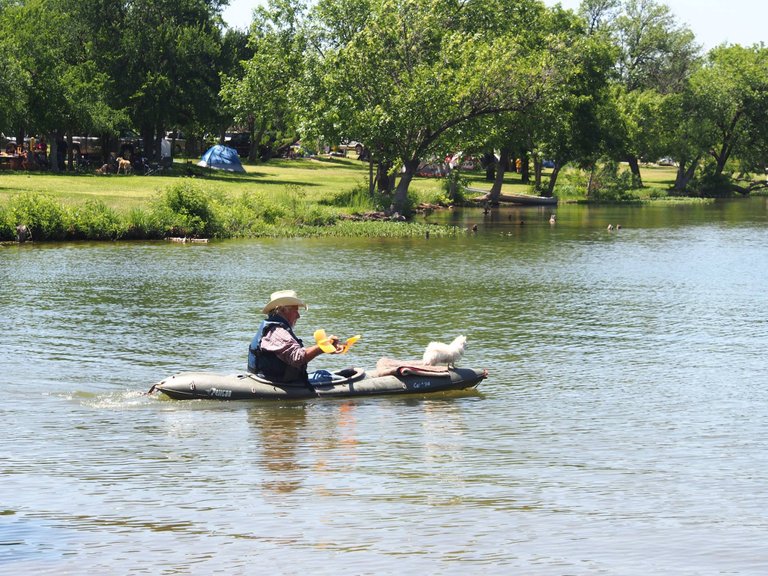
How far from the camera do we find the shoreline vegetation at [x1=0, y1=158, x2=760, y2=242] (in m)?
37.9

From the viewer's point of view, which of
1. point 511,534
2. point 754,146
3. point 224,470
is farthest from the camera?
point 754,146

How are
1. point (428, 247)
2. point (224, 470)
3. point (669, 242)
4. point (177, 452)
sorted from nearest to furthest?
point (224, 470)
point (177, 452)
point (428, 247)
point (669, 242)

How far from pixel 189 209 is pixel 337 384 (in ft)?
84.2

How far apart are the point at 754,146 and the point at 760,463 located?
266 ft

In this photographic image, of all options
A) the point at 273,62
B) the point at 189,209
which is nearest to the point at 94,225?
the point at 189,209

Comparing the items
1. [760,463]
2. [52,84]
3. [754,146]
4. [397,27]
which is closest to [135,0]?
[52,84]

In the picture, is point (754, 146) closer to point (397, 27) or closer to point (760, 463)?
point (397, 27)

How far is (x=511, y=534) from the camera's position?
9664mm

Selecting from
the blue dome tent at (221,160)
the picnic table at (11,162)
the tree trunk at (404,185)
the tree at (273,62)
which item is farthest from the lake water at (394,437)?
the blue dome tent at (221,160)

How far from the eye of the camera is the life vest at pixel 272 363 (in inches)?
599

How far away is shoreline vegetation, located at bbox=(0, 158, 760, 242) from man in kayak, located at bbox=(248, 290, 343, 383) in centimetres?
2362

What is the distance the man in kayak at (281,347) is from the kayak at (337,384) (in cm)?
12

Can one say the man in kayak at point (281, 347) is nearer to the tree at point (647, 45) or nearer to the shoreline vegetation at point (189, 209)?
the shoreline vegetation at point (189, 209)

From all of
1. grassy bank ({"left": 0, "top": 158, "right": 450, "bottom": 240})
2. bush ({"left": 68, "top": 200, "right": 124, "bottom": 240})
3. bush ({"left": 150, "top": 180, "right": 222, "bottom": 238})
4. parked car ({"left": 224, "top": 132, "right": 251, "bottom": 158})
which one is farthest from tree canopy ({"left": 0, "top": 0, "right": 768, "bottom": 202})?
bush ({"left": 68, "top": 200, "right": 124, "bottom": 240})
